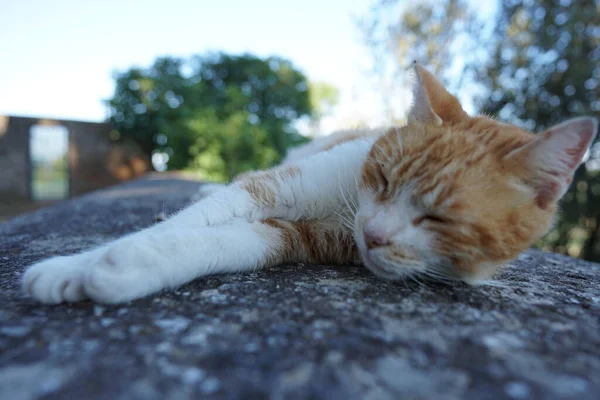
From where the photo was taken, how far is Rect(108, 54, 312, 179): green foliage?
9.18 m

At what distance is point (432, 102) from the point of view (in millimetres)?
1458

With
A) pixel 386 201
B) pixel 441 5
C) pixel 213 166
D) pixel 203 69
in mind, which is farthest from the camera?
pixel 203 69

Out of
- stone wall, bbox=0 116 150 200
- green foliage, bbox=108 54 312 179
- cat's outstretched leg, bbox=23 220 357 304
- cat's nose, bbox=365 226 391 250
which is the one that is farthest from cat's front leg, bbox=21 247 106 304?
stone wall, bbox=0 116 150 200

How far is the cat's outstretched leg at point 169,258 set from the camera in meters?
0.90

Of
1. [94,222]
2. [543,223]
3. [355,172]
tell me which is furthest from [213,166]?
[543,223]

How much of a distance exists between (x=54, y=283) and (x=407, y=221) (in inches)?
39.0

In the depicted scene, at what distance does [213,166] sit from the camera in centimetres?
917

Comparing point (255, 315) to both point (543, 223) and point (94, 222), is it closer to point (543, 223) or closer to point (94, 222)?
point (543, 223)

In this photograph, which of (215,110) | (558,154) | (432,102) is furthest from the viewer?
(215,110)

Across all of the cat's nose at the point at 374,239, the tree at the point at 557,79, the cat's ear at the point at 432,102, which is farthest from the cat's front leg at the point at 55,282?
the tree at the point at 557,79

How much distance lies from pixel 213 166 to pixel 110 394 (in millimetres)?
8855

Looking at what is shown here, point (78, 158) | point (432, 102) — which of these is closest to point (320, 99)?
point (78, 158)

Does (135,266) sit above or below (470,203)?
below

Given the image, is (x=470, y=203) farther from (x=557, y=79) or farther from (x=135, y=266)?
(x=557, y=79)
